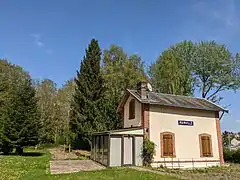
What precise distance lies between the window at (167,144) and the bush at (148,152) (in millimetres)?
1007

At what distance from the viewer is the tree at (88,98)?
29.3 metres

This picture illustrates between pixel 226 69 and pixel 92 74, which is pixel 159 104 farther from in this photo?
pixel 226 69

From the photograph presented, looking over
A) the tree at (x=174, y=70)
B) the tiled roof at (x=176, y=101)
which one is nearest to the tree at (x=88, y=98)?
the tree at (x=174, y=70)

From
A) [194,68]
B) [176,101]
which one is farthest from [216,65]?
[176,101]

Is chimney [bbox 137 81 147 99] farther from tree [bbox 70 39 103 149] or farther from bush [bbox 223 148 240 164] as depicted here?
bush [bbox 223 148 240 164]

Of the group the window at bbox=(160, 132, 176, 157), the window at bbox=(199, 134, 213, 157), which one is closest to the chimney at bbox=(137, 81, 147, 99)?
the window at bbox=(160, 132, 176, 157)

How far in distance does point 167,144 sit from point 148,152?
6.05 ft

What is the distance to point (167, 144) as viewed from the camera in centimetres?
1933

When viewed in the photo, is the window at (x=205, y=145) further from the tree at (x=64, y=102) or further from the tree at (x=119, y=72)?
the tree at (x=64, y=102)

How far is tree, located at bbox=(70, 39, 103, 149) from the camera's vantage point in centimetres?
2931

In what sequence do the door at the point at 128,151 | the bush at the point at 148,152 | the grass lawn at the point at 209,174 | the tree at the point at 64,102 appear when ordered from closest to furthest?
the grass lawn at the point at 209,174 → the door at the point at 128,151 → the bush at the point at 148,152 → the tree at the point at 64,102

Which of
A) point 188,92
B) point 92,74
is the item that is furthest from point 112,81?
point 188,92

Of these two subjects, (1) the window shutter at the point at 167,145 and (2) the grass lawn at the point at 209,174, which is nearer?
(2) the grass lawn at the point at 209,174

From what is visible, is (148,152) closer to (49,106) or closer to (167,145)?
(167,145)
